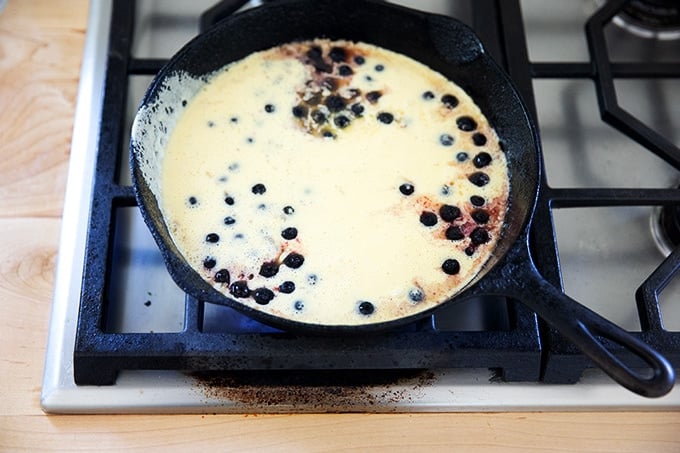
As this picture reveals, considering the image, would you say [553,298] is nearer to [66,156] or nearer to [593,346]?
[593,346]

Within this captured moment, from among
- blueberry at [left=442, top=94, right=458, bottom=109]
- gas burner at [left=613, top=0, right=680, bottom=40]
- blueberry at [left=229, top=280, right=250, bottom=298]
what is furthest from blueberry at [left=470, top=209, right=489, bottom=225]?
gas burner at [left=613, top=0, right=680, bottom=40]

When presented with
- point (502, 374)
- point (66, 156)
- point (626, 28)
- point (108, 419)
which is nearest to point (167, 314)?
point (108, 419)

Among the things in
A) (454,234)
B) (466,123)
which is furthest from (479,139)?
(454,234)

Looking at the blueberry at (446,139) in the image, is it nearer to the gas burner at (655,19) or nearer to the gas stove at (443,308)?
the gas stove at (443,308)

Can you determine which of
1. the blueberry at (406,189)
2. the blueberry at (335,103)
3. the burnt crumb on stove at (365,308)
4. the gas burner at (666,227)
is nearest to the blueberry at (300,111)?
the blueberry at (335,103)

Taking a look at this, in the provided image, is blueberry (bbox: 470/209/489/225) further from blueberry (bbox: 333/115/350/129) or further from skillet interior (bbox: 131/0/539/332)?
blueberry (bbox: 333/115/350/129)

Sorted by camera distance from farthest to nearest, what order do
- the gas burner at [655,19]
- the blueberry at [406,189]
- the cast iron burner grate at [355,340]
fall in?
the gas burner at [655,19], the blueberry at [406,189], the cast iron burner grate at [355,340]
